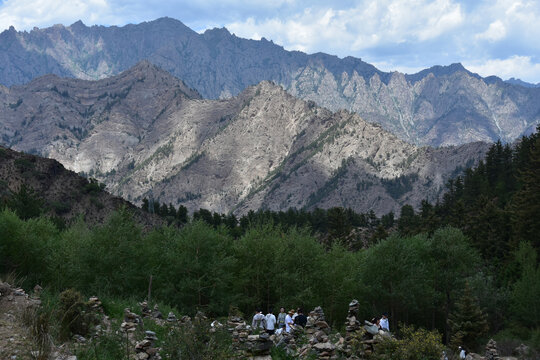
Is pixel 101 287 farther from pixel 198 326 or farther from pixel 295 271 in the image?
pixel 198 326

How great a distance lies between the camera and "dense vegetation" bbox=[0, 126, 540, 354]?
1788 inches

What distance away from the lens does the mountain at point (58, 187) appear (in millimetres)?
137875

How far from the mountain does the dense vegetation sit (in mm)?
83862

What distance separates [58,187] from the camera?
150m

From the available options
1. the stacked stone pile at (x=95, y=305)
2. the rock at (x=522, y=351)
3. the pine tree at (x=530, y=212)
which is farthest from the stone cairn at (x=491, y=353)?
the pine tree at (x=530, y=212)

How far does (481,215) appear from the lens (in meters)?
91.1

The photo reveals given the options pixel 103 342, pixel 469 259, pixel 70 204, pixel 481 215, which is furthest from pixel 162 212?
pixel 103 342

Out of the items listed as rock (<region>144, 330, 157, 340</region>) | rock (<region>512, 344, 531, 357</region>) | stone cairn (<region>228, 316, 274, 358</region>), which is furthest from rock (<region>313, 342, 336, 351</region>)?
rock (<region>512, 344, 531, 357</region>)

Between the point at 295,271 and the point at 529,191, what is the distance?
43510 mm

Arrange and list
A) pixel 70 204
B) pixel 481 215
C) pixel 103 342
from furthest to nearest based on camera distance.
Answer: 1. pixel 70 204
2. pixel 481 215
3. pixel 103 342

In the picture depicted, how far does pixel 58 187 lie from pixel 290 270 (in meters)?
120

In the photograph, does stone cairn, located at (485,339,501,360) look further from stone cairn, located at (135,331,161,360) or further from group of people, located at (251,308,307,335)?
stone cairn, located at (135,331,161,360)

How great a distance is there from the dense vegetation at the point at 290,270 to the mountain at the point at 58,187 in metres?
83.9

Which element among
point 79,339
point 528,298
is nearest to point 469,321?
point 528,298
